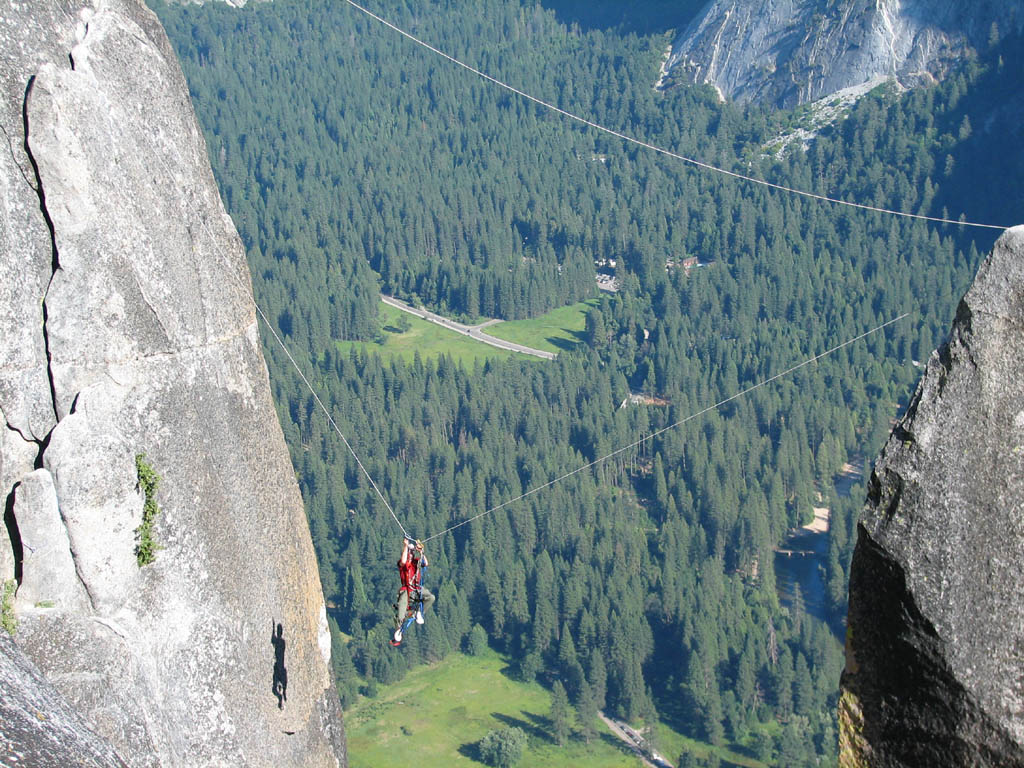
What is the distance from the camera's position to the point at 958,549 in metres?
11.0

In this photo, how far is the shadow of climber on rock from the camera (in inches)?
701

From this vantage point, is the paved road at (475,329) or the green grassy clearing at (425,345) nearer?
the green grassy clearing at (425,345)

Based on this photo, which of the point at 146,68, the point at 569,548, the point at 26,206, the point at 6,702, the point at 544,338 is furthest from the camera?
the point at 544,338

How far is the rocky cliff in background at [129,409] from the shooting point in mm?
15195

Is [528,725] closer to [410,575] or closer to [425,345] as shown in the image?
[410,575]

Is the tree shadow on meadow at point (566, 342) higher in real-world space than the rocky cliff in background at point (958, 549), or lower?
lower

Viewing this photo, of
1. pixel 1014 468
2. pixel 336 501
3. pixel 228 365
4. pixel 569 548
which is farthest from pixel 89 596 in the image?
pixel 336 501

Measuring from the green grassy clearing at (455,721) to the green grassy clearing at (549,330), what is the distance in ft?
260

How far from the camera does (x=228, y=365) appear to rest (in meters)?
17.4

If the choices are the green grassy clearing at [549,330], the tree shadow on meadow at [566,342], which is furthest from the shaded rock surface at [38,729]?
the tree shadow on meadow at [566,342]

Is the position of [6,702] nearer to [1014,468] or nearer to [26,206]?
[26,206]

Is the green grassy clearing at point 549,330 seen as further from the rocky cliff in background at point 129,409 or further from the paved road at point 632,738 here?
the rocky cliff in background at point 129,409

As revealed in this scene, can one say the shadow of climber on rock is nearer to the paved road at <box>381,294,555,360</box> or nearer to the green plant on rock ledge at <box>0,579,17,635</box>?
the green plant on rock ledge at <box>0,579,17,635</box>

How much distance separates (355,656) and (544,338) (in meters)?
84.0
